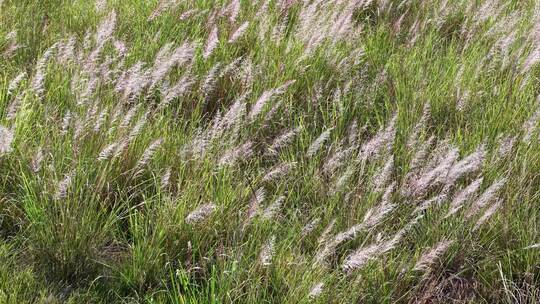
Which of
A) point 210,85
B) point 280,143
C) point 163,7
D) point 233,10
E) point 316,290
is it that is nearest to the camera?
point 316,290

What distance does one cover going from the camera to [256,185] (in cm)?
256

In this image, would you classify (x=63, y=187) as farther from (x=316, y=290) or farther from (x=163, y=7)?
(x=163, y=7)

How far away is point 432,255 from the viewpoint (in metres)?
2.07

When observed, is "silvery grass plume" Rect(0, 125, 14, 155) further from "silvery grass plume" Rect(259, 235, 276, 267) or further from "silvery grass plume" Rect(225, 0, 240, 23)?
"silvery grass plume" Rect(225, 0, 240, 23)

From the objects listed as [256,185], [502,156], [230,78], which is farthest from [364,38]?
[256,185]

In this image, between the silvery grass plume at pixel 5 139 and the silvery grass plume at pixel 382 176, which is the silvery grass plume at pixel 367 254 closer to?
the silvery grass plume at pixel 382 176

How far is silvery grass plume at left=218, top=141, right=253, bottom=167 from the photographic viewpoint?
242 cm

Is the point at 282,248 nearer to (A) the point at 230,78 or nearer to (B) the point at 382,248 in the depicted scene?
(B) the point at 382,248

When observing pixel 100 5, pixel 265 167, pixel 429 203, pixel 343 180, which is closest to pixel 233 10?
pixel 100 5

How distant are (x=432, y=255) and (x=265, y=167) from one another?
888 millimetres

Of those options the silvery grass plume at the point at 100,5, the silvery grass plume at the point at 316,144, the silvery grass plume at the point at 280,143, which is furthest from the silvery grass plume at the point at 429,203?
the silvery grass plume at the point at 100,5

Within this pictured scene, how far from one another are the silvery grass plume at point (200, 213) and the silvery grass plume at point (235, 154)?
0.20 meters

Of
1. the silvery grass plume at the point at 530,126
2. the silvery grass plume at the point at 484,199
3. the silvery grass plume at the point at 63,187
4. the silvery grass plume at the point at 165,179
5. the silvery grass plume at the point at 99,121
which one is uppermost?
the silvery grass plume at the point at 99,121

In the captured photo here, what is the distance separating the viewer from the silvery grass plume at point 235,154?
7.95 ft
